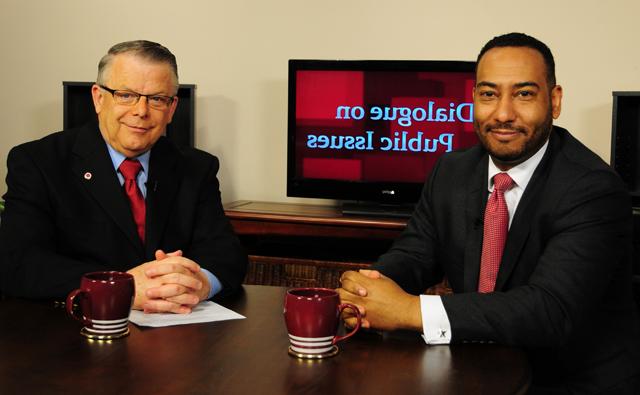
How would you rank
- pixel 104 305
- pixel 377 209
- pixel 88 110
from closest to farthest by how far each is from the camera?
pixel 104 305 < pixel 377 209 < pixel 88 110

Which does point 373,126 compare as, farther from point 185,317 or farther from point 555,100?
point 185,317

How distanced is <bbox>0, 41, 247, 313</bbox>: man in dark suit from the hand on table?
0.40m

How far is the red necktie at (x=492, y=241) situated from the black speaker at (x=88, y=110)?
7.44ft

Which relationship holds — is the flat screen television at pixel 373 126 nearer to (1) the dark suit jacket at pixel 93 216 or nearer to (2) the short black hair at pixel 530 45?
(1) the dark suit jacket at pixel 93 216

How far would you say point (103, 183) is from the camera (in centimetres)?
218

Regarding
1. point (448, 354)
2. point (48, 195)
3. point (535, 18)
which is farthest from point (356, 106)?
point (448, 354)

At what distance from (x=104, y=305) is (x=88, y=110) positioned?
8.85ft

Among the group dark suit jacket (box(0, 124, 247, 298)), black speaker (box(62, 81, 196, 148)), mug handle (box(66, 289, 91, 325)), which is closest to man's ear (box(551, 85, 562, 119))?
dark suit jacket (box(0, 124, 247, 298))

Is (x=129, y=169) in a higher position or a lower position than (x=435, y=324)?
higher

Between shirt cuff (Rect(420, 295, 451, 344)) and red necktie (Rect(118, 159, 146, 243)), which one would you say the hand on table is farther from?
red necktie (Rect(118, 159, 146, 243))

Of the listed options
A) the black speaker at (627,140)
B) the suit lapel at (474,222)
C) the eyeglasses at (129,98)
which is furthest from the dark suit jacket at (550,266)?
the black speaker at (627,140)

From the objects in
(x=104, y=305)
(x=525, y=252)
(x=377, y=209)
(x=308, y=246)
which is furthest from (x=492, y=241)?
(x=308, y=246)

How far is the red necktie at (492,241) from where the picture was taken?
1.90 m

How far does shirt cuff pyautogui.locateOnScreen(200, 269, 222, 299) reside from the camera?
1906 millimetres
